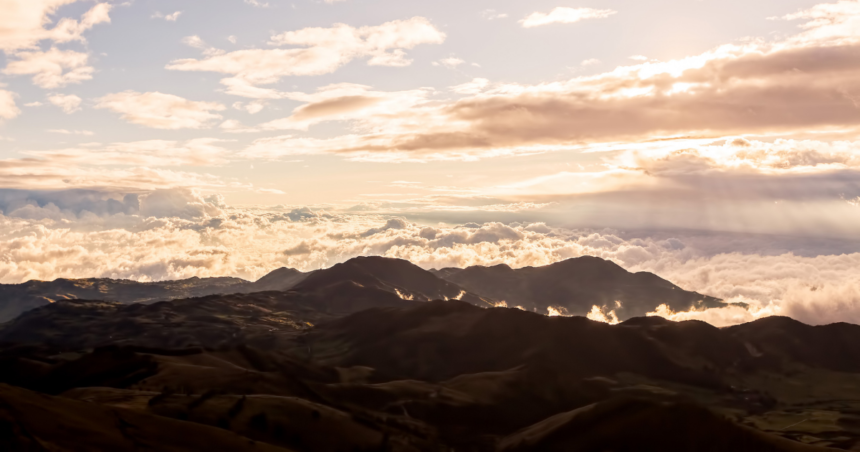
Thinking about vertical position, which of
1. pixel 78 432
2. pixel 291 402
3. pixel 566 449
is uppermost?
pixel 78 432

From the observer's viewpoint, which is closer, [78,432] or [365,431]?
[78,432]

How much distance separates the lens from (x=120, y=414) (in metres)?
147

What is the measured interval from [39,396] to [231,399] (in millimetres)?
60083

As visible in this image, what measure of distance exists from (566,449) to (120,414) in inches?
5240

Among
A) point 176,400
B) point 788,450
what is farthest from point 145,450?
point 788,450

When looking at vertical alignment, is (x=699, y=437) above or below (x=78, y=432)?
below

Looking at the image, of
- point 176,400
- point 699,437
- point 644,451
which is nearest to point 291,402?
point 176,400

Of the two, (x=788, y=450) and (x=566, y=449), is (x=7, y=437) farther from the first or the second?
(x=788, y=450)

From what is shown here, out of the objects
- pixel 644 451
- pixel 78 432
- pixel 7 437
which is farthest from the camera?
pixel 644 451

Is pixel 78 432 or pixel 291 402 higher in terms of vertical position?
pixel 78 432

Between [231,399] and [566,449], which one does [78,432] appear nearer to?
[231,399]

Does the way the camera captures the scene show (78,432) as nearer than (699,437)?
Yes

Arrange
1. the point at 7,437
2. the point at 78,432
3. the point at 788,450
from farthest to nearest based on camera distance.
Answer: the point at 788,450, the point at 78,432, the point at 7,437

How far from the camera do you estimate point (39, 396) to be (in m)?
142
